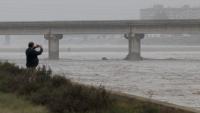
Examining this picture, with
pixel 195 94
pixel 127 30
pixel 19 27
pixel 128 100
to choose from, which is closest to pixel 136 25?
pixel 127 30

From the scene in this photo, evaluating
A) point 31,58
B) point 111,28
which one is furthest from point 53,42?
point 31,58

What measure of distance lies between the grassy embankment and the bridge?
68.7 meters

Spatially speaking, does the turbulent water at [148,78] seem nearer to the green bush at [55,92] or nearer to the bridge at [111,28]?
the green bush at [55,92]

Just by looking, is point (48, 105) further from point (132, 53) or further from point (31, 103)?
point (132, 53)

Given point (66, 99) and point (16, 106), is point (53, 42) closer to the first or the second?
point (16, 106)

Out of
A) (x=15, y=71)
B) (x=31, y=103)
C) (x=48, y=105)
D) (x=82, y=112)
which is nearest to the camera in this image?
(x=82, y=112)

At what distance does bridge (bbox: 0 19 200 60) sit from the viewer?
87.8 meters

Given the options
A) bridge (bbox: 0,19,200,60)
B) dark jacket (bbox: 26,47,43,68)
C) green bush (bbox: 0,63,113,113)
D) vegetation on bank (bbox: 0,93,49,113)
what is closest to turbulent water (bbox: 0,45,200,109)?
green bush (bbox: 0,63,113,113)

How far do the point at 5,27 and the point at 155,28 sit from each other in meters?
23.2

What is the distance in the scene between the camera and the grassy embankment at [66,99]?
13.8m

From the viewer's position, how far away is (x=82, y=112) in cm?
1359

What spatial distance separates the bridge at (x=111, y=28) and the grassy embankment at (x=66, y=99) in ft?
225

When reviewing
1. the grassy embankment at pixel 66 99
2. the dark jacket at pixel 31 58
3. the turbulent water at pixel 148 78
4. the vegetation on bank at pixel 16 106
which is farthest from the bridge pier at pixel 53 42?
the vegetation on bank at pixel 16 106

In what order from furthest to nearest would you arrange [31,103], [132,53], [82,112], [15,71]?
[132,53]
[15,71]
[31,103]
[82,112]
